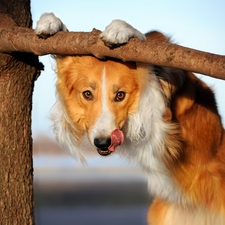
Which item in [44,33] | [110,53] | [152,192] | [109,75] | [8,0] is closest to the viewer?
[110,53]

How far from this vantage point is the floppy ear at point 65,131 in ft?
9.30

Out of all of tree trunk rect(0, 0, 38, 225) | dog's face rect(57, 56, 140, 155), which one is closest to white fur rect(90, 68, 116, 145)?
dog's face rect(57, 56, 140, 155)

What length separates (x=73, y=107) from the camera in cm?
275

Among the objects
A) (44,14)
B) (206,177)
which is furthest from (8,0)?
(206,177)

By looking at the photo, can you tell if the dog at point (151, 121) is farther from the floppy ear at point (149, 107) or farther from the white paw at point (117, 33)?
the white paw at point (117, 33)

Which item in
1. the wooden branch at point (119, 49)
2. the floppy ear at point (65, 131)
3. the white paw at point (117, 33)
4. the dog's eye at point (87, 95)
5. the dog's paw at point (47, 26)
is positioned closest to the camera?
the wooden branch at point (119, 49)

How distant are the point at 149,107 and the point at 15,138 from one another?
111 cm

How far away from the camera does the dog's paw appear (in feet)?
7.14

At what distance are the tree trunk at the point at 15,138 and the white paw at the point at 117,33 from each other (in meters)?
0.93

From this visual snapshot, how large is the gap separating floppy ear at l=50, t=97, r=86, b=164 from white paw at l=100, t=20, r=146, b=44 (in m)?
0.99

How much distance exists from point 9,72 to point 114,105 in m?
0.91

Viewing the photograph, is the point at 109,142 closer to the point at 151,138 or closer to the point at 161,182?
the point at 151,138

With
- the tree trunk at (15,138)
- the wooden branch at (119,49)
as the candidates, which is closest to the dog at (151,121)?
the wooden branch at (119,49)

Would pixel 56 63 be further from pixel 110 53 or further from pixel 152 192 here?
pixel 152 192
